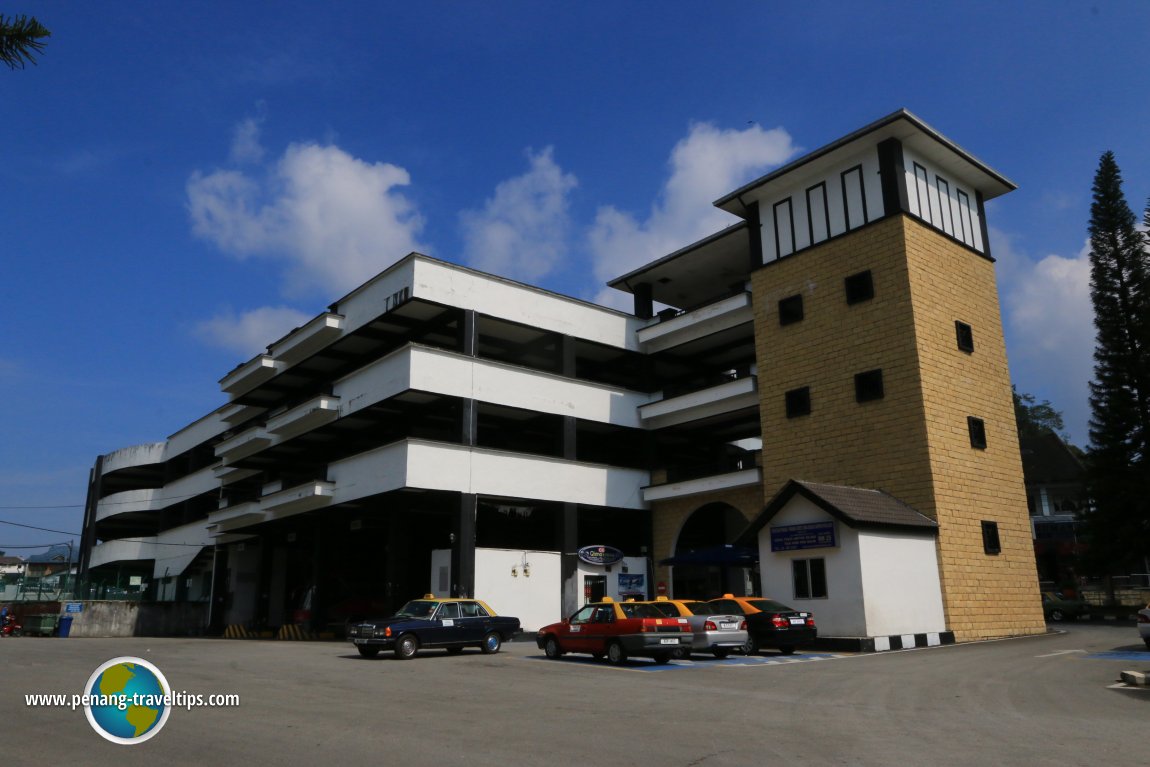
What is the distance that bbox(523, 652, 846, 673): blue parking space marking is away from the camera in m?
18.3

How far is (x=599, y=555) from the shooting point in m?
32.6

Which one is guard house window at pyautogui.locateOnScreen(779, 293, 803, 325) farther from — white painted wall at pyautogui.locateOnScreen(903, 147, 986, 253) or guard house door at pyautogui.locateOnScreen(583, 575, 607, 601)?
guard house door at pyautogui.locateOnScreen(583, 575, 607, 601)

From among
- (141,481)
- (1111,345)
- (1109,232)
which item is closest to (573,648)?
(1111,345)

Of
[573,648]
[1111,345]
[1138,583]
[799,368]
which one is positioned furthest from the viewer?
[1138,583]

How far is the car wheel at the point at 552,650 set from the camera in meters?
21.3

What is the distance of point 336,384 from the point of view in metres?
35.3

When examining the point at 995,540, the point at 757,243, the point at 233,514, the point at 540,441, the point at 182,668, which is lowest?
the point at 182,668

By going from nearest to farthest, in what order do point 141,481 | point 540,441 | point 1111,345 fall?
point 540,441
point 1111,345
point 141,481

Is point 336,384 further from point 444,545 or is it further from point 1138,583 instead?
point 1138,583

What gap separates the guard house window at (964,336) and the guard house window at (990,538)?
5.80 meters

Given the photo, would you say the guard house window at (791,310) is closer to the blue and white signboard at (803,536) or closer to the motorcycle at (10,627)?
the blue and white signboard at (803,536)

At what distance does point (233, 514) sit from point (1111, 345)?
48.3m
